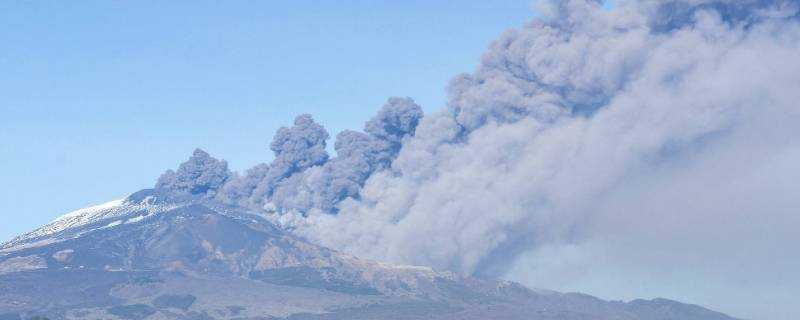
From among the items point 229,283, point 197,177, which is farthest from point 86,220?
point 229,283

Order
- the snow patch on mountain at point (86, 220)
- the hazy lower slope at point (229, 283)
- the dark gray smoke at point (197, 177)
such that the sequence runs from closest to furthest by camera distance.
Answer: the hazy lower slope at point (229, 283) < the dark gray smoke at point (197, 177) < the snow patch on mountain at point (86, 220)

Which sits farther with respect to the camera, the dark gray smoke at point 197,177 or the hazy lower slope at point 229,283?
the dark gray smoke at point 197,177

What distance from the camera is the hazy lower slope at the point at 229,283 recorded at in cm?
13312

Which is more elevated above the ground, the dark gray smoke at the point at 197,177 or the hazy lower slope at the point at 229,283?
Answer: the dark gray smoke at the point at 197,177

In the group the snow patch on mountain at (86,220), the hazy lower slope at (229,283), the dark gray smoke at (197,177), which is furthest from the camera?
the snow patch on mountain at (86,220)

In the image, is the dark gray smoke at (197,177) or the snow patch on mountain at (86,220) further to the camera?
the snow patch on mountain at (86,220)

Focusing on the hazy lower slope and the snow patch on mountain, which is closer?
the hazy lower slope

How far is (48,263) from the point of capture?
148 meters

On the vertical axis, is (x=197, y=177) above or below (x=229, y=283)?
above

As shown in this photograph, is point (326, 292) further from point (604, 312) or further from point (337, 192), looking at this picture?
point (604, 312)

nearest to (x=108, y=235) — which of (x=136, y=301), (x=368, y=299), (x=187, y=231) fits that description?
(x=187, y=231)

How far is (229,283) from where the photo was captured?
141250 millimetres

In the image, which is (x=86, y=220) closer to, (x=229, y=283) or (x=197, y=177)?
(x=197, y=177)

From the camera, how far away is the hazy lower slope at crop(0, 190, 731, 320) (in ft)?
437
